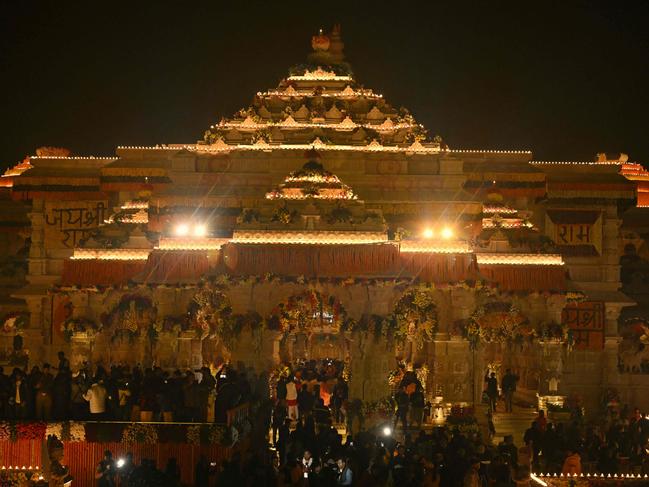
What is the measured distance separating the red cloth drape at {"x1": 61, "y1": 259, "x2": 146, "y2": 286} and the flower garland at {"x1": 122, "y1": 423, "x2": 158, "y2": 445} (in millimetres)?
11406

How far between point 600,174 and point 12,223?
17408mm

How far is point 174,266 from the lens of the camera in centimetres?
3578

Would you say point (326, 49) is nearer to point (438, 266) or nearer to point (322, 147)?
point (322, 147)

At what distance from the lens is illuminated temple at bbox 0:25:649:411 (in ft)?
114

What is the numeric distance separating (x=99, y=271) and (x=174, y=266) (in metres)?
2.53

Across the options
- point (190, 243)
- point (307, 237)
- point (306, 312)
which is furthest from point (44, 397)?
point (190, 243)

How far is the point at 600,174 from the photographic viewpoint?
46.0 metres

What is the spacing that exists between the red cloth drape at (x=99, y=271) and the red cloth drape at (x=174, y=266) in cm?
103

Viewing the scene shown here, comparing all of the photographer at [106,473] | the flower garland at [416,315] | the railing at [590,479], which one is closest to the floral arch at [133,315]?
the flower garland at [416,315]

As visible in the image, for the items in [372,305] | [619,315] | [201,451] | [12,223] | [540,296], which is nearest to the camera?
[201,451]

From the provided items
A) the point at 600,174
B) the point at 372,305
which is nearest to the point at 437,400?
the point at 372,305

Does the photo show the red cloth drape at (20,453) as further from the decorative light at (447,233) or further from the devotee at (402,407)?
the decorative light at (447,233)

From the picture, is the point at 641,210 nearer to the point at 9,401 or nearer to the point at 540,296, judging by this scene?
the point at 540,296

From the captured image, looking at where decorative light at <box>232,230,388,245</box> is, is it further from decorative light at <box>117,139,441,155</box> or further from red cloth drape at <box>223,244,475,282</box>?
decorative light at <box>117,139,441,155</box>
